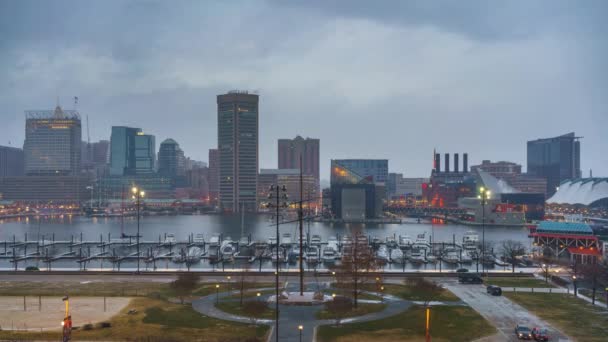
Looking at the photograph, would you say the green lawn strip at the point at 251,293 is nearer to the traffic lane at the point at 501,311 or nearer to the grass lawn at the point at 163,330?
the grass lawn at the point at 163,330

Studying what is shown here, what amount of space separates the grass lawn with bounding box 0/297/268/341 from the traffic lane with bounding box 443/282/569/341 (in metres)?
14.7

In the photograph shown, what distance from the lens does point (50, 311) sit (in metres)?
35.5

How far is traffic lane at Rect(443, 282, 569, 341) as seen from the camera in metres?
30.6

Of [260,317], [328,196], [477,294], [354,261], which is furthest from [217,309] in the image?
[328,196]

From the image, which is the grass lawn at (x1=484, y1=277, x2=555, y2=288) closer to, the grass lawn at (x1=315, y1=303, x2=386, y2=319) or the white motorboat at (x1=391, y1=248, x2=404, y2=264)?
the grass lawn at (x1=315, y1=303, x2=386, y2=319)

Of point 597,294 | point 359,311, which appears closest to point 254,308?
point 359,311

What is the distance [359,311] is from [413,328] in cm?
509

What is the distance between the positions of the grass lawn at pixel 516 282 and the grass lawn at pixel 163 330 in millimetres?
25250

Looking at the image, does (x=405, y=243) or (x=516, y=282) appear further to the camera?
(x=405, y=243)

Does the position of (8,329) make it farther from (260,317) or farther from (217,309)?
(260,317)

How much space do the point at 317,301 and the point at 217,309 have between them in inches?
287

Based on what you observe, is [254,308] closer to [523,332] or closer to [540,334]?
[523,332]

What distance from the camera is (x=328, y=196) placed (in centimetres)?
19112

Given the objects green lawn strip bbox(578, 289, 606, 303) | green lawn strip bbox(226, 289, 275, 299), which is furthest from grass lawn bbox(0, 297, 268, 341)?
green lawn strip bbox(578, 289, 606, 303)
